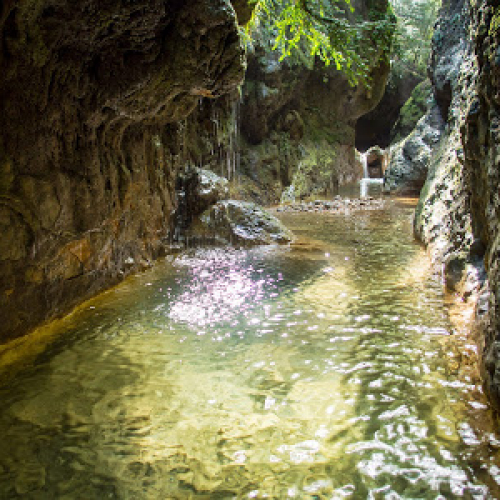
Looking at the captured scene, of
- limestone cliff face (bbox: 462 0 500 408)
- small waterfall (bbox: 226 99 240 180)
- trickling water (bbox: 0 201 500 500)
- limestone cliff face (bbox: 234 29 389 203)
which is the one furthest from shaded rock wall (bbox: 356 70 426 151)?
trickling water (bbox: 0 201 500 500)

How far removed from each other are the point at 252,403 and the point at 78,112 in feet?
11.4

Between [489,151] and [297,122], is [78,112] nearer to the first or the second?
[489,151]

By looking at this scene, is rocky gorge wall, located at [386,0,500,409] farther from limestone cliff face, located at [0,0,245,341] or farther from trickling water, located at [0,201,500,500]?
limestone cliff face, located at [0,0,245,341]

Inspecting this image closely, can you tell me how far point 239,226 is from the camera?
325 inches

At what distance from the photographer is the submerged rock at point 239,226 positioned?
794cm

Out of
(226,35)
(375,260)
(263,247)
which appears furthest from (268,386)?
(263,247)

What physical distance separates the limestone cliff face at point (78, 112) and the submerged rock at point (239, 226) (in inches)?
97.1

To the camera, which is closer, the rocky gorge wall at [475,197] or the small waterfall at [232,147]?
the rocky gorge wall at [475,197]

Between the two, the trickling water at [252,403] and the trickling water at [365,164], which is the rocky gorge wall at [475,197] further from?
the trickling water at [365,164]

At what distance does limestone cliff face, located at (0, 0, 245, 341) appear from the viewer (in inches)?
130

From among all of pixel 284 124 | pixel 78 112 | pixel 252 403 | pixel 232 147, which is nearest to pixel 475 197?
pixel 252 403

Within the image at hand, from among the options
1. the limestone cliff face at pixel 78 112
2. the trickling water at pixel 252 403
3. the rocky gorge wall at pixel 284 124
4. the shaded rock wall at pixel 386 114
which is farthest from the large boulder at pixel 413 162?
the limestone cliff face at pixel 78 112

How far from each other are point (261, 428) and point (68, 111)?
11.7 feet

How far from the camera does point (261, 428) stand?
235cm
